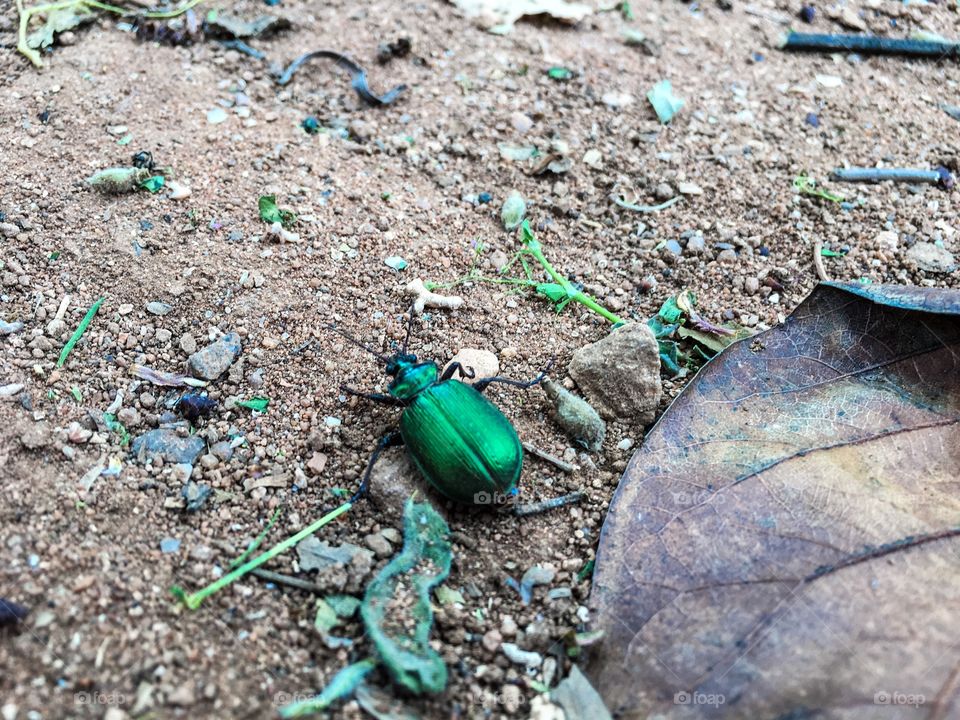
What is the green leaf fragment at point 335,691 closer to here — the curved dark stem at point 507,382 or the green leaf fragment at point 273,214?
the curved dark stem at point 507,382

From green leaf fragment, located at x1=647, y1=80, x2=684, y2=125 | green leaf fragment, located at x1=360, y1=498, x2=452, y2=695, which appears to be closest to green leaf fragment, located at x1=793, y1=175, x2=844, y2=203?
green leaf fragment, located at x1=647, y1=80, x2=684, y2=125

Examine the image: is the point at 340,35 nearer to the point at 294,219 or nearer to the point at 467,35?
the point at 467,35

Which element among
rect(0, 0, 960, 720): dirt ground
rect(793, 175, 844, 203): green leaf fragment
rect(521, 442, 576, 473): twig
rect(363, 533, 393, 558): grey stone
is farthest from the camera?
rect(793, 175, 844, 203): green leaf fragment

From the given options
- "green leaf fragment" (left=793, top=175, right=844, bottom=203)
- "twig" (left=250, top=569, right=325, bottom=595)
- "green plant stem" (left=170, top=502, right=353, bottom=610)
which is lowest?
"twig" (left=250, top=569, right=325, bottom=595)

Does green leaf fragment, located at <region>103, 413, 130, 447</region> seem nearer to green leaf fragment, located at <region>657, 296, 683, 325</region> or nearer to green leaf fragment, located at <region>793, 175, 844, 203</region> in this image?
green leaf fragment, located at <region>657, 296, 683, 325</region>

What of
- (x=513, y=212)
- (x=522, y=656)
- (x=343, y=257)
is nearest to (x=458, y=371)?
(x=343, y=257)

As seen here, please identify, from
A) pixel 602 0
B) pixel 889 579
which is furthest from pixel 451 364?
pixel 602 0

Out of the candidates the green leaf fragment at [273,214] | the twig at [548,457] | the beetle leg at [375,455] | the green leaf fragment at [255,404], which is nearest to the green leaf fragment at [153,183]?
the green leaf fragment at [273,214]
